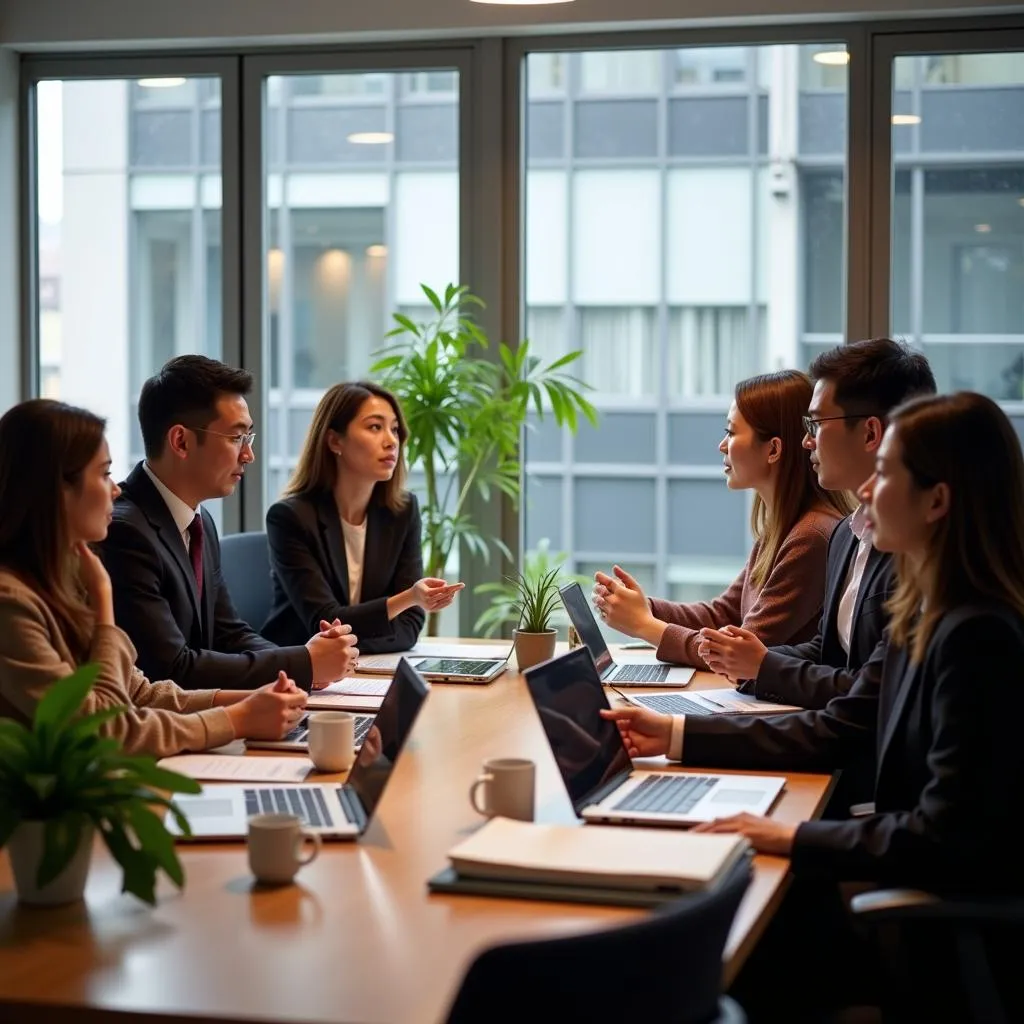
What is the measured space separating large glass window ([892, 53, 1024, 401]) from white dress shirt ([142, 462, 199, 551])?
8.74 feet

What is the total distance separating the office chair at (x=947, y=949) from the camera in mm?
1703

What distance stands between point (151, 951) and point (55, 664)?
71 centimetres

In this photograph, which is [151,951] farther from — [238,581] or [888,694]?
[238,581]

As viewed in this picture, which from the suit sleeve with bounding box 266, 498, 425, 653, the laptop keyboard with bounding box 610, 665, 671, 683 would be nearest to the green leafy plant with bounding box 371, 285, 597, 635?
the suit sleeve with bounding box 266, 498, 425, 653

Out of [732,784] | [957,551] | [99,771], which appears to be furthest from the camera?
[732,784]

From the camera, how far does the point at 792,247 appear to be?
4.89 m

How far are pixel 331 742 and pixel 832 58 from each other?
3339 mm

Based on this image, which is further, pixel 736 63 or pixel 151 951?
pixel 736 63

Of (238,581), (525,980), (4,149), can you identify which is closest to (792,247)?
(238,581)

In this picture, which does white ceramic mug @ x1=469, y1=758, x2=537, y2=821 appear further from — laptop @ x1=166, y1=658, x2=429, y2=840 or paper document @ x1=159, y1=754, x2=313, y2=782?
paper document @ x1=159, y1=754, x2=313, y2=782

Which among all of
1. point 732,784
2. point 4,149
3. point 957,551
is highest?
point 4,149

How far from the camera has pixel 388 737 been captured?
2121mm

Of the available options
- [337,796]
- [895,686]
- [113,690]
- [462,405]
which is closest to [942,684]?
[895,686]

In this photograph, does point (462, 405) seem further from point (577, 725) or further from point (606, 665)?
point (577, 725)
